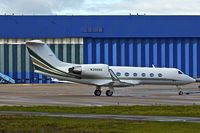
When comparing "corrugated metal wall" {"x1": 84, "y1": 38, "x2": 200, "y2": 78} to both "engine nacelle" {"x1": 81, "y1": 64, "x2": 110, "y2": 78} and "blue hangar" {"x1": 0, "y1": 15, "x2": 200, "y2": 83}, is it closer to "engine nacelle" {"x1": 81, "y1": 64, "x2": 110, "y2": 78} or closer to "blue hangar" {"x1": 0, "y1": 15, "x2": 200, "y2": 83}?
"blue hangar" {"x1": 0, "y1": 15, "x2": 200, "y2": 83}

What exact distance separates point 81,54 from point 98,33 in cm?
504

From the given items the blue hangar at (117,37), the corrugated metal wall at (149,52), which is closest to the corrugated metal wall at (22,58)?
the blue hangar at (117,37)

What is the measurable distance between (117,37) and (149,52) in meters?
5.90

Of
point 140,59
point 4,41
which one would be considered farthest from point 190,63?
point 4,41

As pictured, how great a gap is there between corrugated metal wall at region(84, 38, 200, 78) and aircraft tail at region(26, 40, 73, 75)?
47.7 meters

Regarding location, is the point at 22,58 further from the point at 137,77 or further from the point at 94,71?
the point at 94,71

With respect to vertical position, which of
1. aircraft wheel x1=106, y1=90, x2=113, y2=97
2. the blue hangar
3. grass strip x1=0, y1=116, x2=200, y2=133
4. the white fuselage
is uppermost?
the blue hangar

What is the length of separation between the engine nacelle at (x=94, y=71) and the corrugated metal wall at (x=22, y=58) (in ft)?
163

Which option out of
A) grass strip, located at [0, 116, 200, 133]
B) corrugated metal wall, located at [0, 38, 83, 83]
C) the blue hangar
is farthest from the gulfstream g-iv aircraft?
corrugated metal wall, located at [0, 38, 83, 83]

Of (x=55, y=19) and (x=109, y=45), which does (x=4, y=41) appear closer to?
(x=55, y=19)

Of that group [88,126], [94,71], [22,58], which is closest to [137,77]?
[94,71]

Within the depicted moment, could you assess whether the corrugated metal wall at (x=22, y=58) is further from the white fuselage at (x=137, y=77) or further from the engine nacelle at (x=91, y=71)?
the engine nacelle at (x=91, y=71)

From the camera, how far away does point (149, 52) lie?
103812 mm

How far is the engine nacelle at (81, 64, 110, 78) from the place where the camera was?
5462cm
